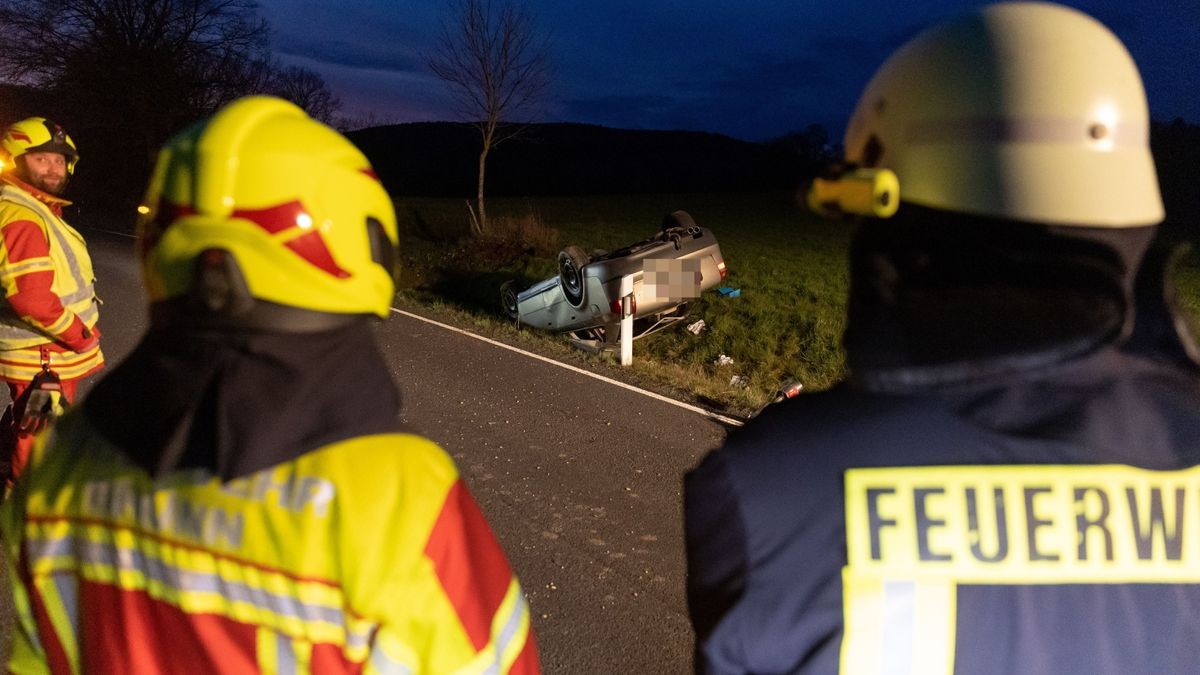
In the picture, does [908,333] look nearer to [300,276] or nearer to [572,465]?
[300,276]

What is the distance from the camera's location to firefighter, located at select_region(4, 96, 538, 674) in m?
1.17

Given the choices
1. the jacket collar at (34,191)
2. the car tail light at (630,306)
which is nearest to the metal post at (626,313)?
the car tail light at (630,306)

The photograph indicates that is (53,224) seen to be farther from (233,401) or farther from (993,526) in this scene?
(993,526)

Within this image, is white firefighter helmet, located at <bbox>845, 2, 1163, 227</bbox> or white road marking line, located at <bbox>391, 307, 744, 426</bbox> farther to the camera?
white road marking line, located at <bbox>391, 307, 744, 426</bbox>

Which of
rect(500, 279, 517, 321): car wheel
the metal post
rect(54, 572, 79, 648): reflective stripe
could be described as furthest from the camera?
rect(500, 279, 517, 321): car wheel

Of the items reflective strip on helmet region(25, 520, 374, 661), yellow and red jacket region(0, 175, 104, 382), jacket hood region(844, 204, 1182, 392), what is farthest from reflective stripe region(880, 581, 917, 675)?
yellow and red jacket region(0, 175, 104, 382)

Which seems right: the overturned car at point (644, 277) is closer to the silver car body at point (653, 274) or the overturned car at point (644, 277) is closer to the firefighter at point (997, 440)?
the silver car body at point (653, 274)

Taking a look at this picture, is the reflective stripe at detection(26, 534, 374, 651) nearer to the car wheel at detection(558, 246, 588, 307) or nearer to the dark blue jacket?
the dark blue jacket

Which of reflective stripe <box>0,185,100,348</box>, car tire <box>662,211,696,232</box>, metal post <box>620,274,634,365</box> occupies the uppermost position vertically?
car tire <box>662,211,696,232</box>

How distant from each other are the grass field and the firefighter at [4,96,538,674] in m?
0.96

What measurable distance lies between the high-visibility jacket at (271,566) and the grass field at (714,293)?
997 millimetres

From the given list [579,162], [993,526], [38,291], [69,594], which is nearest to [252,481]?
[69,594]

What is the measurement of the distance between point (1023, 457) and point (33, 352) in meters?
4.34

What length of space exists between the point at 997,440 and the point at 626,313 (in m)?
7.39
